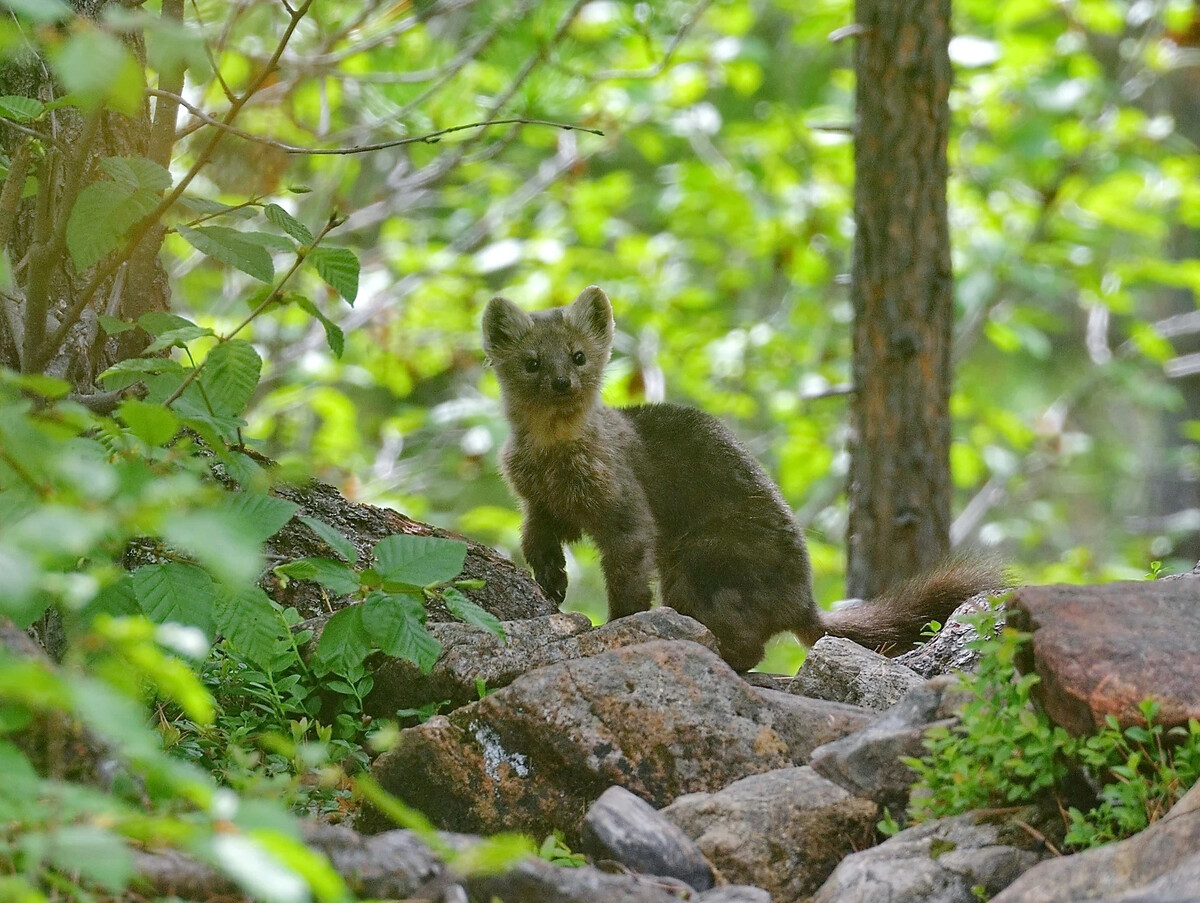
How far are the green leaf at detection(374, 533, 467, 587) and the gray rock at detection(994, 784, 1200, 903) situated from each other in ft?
4.82

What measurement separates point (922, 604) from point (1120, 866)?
2.87 meters

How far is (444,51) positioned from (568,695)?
21.2 ft

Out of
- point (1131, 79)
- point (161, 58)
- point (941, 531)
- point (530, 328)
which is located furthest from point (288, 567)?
point (1131, 79)

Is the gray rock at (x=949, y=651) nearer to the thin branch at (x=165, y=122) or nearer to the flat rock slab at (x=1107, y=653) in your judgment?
the flat rock slab at (x=1107, y=653)

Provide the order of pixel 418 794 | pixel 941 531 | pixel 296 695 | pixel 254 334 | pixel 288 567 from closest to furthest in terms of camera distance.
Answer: pixel 288 567
pixel 418 794
pixel 296 695
pixel 941 531
pixel 254 334

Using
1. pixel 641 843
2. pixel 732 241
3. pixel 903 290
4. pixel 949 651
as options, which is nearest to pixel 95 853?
pixel 641 843

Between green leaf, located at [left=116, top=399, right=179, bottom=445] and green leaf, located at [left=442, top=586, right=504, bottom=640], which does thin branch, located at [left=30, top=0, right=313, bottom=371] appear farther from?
green leaf, located at [left=442, top=586, right=504, bottom=640]

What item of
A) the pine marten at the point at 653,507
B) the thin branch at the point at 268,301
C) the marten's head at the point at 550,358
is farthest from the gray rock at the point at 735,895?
the marten's head at the point at 550,358

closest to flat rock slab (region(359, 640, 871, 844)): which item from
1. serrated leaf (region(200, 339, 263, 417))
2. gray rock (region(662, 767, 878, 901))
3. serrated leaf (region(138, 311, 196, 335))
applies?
gray rock (region(662, 767, 878, 901))

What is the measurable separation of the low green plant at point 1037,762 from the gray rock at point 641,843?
0.55 metres

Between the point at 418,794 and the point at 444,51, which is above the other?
the point at 444,51

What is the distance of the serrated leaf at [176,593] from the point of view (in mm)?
2955

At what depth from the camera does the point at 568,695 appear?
353cm

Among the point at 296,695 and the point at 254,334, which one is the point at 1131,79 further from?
the point at 296,695
